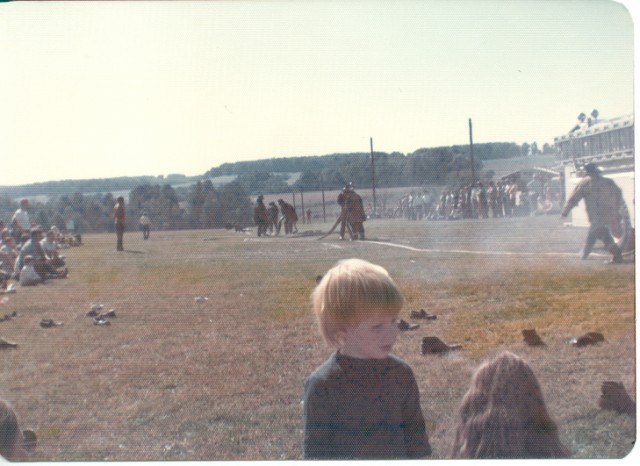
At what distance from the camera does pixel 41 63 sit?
8.02 ft

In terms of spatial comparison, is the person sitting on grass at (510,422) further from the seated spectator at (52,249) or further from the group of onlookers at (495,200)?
the seated spectator at (52,249)

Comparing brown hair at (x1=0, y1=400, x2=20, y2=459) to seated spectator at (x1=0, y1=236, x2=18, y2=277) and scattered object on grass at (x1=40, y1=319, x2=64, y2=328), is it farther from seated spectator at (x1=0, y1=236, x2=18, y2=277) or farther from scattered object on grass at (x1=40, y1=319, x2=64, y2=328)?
seated spectator at (x1=0, y1=236, x2=18, y2=277)

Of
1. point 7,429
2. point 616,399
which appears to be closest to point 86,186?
point 7,429

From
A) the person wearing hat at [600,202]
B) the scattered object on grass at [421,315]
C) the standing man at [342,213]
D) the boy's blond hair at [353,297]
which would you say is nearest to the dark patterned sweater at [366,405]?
the boy's blond hair at [353,297]

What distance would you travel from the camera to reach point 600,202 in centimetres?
233

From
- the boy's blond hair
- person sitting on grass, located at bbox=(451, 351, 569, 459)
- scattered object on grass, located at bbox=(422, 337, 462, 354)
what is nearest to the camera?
the boy's blond hair

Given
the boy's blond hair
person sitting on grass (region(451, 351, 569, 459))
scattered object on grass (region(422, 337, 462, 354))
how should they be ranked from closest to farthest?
the boy's blond hair < person sitting on grass (region(451, 351, 569, 459)) < scattered object on grass (region(422, 337, 462, 354))

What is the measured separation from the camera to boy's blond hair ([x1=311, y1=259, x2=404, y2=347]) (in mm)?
2166

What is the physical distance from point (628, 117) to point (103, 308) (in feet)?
5.41

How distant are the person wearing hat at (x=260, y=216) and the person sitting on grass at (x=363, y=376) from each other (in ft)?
1.14

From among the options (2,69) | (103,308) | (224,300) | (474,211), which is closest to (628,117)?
(474,211)

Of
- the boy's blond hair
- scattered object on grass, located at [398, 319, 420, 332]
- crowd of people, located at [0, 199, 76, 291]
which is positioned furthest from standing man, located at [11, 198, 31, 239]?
scattered object on grass, located at [398, 319, 420, 332]

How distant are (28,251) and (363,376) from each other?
43.7 inches

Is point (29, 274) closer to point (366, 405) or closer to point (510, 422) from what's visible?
point (366, 405)
